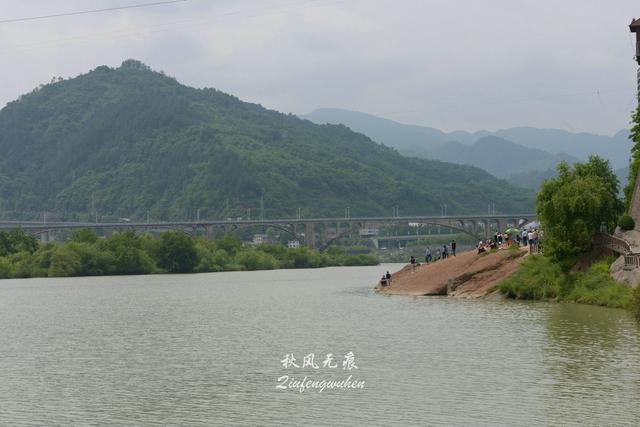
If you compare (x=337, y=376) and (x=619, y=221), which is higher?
(x=619, y=221)

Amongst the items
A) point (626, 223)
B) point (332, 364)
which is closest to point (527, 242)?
point (626, 223)

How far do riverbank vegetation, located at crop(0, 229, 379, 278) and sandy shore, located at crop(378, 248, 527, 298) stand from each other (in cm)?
6681

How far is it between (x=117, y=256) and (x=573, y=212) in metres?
85.9

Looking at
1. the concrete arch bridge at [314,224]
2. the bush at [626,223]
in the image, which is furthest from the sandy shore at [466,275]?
the concrete arch bridge at [314,224]

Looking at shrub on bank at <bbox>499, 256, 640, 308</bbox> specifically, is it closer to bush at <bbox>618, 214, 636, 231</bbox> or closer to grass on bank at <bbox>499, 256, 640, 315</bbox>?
grass on bank at <bbox>499, 256, 640, 315</bbox>

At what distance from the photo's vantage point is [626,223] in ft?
184

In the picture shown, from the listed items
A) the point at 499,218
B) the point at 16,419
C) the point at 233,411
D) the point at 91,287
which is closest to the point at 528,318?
the point at 233,411

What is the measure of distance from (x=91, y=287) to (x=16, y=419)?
71790 mm

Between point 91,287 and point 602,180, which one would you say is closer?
point 602,180

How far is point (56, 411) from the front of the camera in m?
25.2

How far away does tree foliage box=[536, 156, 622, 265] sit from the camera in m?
56.3

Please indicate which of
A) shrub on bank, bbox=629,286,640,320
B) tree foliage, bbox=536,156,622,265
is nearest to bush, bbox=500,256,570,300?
tree foliage, bbox=536,156,622,265

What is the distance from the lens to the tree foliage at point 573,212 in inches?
2217

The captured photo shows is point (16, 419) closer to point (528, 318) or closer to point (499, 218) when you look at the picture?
point (528, 318)
